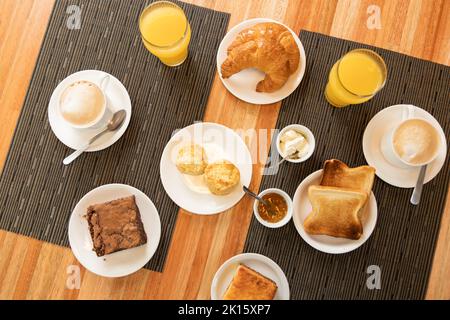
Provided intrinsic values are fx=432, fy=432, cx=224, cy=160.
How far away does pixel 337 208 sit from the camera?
142 cm

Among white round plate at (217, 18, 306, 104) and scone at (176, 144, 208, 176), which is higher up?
white round plate at (217, 18, 306, 104)

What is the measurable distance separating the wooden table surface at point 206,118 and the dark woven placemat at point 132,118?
43mm

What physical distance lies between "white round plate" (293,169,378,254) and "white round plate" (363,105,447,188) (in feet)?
0.36

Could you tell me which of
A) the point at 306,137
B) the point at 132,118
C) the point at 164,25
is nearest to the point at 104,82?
the point at 132,118

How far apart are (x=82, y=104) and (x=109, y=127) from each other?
0.43ft

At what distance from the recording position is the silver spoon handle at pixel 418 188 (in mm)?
1448

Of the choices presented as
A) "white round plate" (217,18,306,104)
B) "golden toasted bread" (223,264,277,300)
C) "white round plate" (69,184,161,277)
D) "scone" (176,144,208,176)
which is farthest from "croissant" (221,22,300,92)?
"golden toasted bread" (223,264,277,300)

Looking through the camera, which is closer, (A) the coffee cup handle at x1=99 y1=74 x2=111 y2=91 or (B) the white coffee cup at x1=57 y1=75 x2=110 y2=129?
(B) the white coffee cup at x1=57 y1=75 x2=110 y2=129

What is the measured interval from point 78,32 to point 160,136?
499mm

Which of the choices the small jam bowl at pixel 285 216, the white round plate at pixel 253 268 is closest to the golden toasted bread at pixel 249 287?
the white round plate at pixel 253 268

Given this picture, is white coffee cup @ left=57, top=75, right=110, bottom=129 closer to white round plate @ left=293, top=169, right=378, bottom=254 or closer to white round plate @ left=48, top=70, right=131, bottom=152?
white round plate @ left=48, top=70, right=131, bottom=152

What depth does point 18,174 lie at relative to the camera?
1537 millimetres

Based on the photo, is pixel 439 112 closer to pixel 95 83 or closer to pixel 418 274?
pixel 418 274

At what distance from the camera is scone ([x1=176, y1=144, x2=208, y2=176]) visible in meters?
1.41
